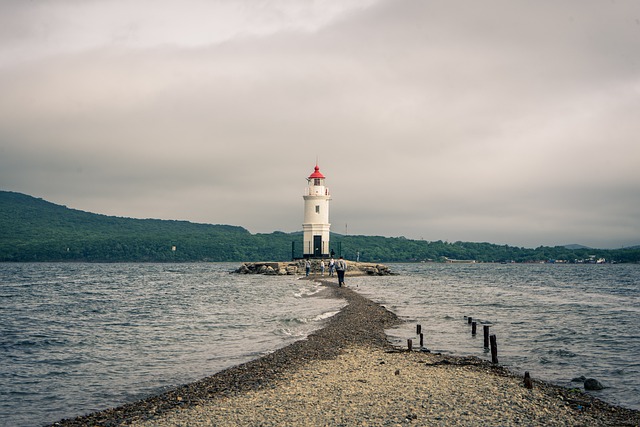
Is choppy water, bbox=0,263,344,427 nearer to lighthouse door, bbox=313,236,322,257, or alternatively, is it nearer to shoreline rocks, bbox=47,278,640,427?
shoreline rocks, bbox=47,278,640,427

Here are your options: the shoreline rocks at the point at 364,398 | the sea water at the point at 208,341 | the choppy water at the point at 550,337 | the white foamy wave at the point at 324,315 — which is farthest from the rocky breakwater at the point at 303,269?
the shoreline rocks at the point at 364,398

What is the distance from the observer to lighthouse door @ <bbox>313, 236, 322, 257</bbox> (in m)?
75.0

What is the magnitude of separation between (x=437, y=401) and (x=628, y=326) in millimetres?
19046

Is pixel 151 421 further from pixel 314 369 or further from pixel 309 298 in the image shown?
pixel 309 298

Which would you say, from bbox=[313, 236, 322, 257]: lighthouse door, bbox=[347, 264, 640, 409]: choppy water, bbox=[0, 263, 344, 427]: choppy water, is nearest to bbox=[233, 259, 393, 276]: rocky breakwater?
bbox=[313, 236, 322, 257]: lighthouse door

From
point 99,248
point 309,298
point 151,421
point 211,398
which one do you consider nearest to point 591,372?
point 211,398

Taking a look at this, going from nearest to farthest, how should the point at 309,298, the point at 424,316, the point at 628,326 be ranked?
the point at 628,326 < the point at 424,316 < the point at 309,298

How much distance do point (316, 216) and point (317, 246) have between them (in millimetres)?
4144

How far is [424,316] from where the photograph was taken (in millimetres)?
29141

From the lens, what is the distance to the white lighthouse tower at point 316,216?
73938mm

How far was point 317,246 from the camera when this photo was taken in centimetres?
7525

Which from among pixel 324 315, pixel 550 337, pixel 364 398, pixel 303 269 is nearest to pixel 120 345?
pixel 324 315

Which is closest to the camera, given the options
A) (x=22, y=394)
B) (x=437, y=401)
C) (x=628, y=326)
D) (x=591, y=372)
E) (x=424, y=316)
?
(x=437, y=401)

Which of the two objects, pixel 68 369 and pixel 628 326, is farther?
pixel 628 326
